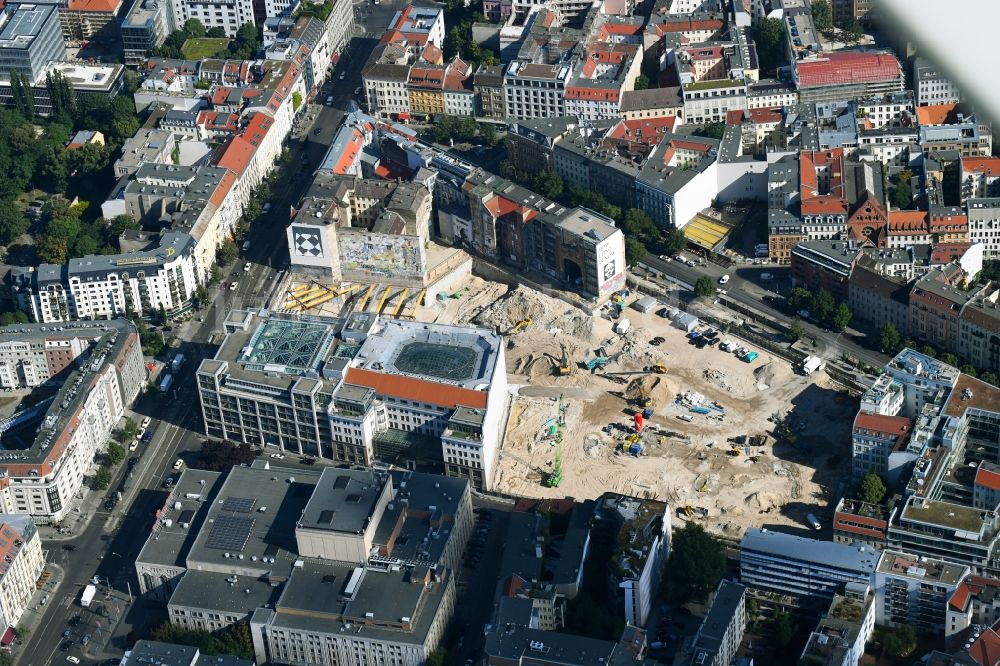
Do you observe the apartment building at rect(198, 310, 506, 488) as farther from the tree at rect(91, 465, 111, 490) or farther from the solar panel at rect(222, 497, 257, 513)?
the solar panel at rect(222, 497, 257, 513)

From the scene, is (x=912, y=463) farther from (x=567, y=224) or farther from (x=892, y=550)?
(x=567, y=224)

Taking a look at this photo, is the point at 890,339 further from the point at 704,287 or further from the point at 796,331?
the point at 704,287

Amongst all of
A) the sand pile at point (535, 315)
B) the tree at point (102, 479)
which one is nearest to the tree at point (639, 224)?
the sand pile at point (535, 315)

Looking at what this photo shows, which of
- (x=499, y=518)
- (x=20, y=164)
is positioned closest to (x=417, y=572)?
(x=499, y=518)

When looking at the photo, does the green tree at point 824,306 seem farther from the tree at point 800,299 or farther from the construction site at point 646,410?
the construction site at point 646,410

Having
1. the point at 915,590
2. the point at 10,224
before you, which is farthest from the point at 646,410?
the point at 10,224

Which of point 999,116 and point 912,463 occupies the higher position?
point 999,116
